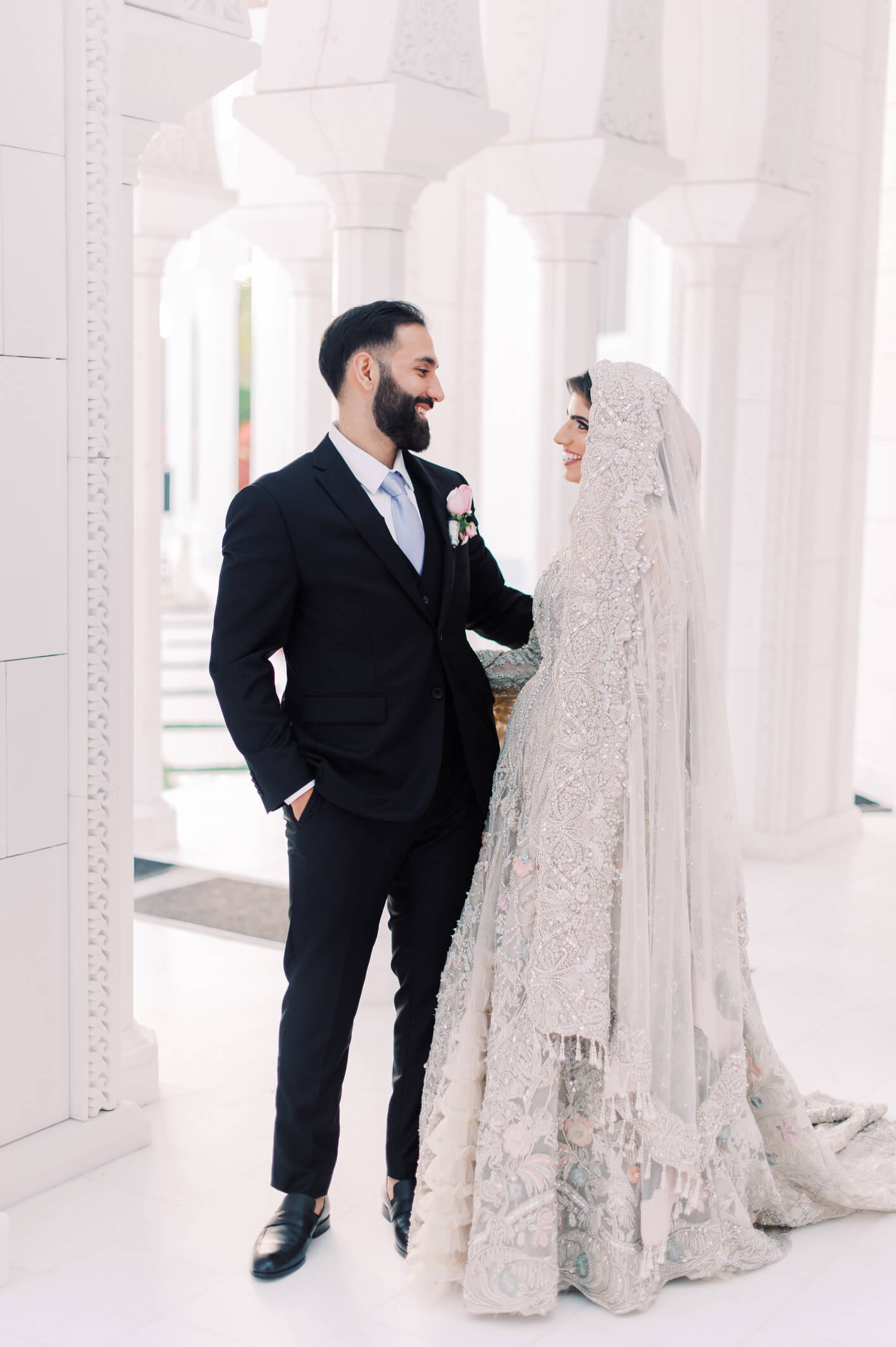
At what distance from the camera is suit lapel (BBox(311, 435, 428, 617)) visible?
99.5 inches

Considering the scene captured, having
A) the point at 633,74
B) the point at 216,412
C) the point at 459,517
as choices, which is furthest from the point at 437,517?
the point at 216,412

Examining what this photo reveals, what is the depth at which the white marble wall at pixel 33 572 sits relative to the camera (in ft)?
8.73

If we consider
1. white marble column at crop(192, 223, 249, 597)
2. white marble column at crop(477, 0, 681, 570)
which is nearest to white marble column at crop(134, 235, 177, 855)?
white marble column at crop(477, 0, 681, 570)

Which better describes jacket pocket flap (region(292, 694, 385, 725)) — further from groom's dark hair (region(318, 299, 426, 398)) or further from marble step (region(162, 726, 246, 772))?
marble step (region(162, 726, 246, 772))

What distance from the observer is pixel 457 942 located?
8.60 feet

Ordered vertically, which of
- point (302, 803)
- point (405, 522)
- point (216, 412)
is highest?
point (216, 412)

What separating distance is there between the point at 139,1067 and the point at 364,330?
5.57 feet

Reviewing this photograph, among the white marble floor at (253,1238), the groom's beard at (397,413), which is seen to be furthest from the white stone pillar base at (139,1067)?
the groom's beard at (397,413)

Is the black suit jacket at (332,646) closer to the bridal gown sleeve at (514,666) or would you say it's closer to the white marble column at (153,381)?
the bridal gown sleeve at (514,666)

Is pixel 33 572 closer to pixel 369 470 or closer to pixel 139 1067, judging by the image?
pixel 369 470

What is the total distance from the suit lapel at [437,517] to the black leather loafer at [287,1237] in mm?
1047

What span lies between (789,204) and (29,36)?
3279mm

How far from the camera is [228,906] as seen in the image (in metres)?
4.79

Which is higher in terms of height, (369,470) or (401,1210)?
(369,470)
